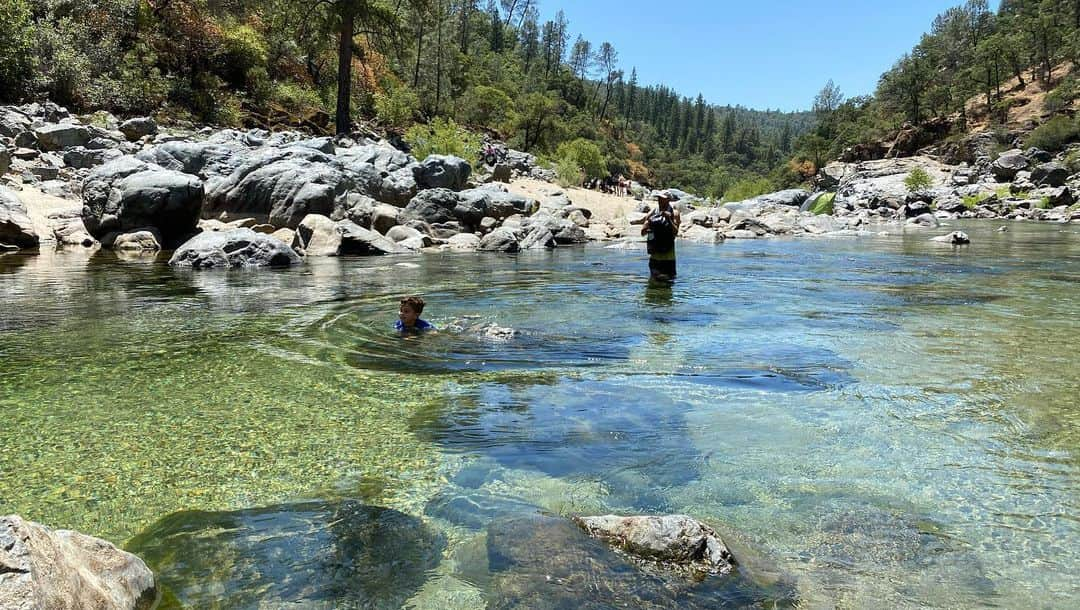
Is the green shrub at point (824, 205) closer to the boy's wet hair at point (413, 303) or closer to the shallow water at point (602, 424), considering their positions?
the shallow water at point (602, 424)

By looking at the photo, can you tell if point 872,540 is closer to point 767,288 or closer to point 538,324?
point 538,324

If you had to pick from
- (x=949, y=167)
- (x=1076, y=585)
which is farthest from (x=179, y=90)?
(x=949, y=167)

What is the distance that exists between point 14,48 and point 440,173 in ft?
50.6

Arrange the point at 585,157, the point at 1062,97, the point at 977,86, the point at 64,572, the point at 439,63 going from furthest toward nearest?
the point at 977,86 → the point at 1062,97 → the point at 439,63 → the point at 585,157 → the point at 64,572

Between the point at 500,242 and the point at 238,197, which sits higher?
the point at 238,197

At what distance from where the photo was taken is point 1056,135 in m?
60.4

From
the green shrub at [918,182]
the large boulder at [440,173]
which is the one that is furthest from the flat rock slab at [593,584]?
the green shrub at [918,182]

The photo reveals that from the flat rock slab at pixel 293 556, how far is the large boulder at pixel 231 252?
1231cm

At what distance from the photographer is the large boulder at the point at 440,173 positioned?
26.1 metres

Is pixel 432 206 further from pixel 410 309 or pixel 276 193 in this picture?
pixel 410 309

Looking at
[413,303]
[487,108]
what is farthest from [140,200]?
[487,108]

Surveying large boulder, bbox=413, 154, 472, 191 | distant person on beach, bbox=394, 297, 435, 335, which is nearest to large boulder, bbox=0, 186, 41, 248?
large boulder, bbox=413, 154, 472, 191

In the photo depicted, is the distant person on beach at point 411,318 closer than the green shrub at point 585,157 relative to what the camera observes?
Yes

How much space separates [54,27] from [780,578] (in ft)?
118
